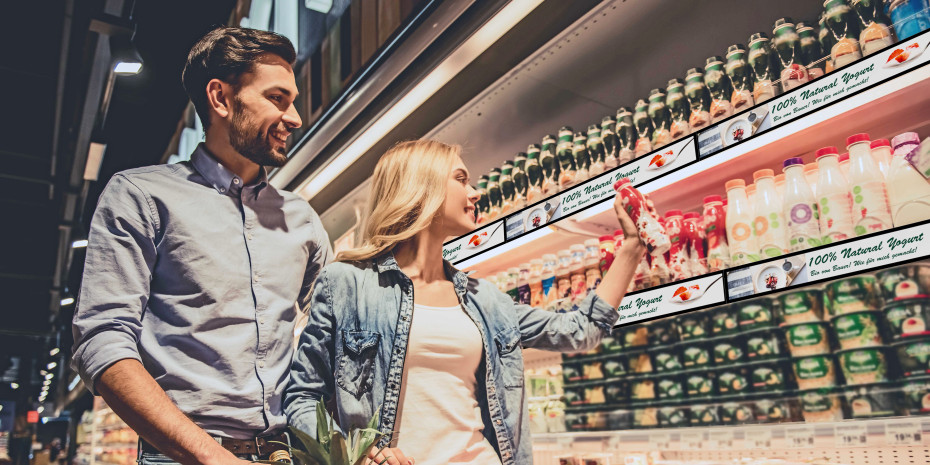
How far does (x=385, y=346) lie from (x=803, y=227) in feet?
4.00

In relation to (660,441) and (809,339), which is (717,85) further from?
(660,441)

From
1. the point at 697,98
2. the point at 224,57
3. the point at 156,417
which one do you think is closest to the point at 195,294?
the point at 156,417

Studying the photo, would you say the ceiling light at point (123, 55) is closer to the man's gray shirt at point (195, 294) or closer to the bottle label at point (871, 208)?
the man's gray shirt at point (195, 294)

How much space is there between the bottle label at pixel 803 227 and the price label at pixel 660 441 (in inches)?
32.6

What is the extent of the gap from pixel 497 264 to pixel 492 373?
156cm

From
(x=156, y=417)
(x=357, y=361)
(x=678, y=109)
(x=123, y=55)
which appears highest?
(x=123, y=55)

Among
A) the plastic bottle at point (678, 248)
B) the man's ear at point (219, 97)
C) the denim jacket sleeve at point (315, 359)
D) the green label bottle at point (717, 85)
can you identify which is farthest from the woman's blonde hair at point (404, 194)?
the green label bottle at point (717, 85)

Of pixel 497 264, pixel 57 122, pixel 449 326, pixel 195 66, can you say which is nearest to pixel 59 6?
pixel 57 122

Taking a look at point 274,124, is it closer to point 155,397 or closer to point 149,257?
point 149,257

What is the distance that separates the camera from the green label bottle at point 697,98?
7.64ft

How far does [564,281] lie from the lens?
9.07ft

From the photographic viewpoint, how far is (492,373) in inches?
69.4

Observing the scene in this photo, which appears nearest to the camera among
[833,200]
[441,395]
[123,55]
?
[441,395]

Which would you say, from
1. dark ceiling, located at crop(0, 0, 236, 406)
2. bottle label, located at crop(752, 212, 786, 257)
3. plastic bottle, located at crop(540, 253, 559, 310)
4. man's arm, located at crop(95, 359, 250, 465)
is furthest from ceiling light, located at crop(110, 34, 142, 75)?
bottle label, located at crop(752, 212, 786, 257)
